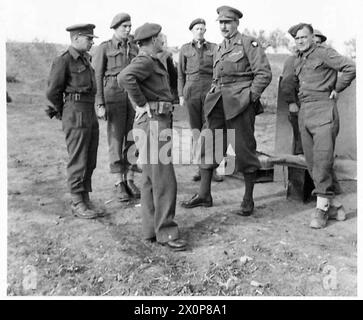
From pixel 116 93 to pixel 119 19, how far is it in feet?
2.97

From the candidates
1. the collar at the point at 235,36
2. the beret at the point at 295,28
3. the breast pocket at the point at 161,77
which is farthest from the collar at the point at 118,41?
the beret at the point at 295,28

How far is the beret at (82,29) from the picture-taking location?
4.89 metres

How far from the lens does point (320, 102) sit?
4.86 m

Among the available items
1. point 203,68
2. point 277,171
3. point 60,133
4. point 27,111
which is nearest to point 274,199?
point 277,171

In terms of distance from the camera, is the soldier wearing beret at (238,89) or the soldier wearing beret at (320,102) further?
the soldier wearing beret at (238,89)

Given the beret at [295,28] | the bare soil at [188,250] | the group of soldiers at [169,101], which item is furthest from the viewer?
the beret at [295,28]

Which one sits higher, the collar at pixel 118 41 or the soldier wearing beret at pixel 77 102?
the collar at pixel 118 41

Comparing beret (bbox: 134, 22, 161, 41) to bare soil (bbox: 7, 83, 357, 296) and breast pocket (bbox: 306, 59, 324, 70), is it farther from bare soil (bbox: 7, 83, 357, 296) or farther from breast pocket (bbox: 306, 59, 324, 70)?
bare soil (bbox: 7, 83, 357, 296)

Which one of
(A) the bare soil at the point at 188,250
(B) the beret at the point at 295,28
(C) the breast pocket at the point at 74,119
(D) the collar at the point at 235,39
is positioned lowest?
(A) the bare soil at the point at 188,250

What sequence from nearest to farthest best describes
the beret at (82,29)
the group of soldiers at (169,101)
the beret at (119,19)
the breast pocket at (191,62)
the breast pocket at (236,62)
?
the group of soldiers at (169,101), the beret at (82,29), the breast pocket at (236,62), the beret at (119,19), the breast pocket at (191,62)

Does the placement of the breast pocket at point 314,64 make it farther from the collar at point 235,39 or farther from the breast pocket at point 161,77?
the breast pocket at point 161,77

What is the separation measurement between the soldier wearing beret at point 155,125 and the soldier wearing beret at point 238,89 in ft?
3.24

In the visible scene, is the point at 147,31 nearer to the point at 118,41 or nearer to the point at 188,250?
the point at 118,41

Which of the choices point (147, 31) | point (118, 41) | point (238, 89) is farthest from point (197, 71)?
point (147, 31)
